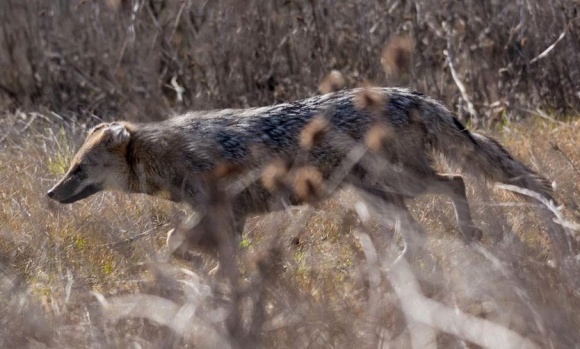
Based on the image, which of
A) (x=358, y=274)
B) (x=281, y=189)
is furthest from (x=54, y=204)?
(x=358, y=274)

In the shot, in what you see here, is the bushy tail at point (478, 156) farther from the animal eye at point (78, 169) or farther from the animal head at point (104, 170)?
the animal eye at point (78, 169)

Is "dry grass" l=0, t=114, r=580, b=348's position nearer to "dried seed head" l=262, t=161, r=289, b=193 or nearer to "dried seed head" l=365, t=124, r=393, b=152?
"dried seed head" l=262, t=161, r=289, b=193

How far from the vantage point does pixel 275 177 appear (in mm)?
5809

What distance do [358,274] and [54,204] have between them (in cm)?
268

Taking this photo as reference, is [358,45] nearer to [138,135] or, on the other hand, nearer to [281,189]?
[138,135]

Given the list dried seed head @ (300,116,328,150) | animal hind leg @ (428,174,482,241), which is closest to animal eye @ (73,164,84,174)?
dried seed head @ (300,116,328,150)

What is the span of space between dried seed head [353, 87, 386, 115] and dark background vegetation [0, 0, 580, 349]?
17.9 inches

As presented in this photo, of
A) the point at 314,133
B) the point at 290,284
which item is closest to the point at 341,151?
the point at 314,133

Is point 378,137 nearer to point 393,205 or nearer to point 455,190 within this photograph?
point 393,205

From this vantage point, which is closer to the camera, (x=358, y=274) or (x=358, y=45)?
(x=358, y=274)

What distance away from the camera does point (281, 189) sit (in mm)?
5816

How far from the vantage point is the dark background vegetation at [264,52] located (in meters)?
9.87

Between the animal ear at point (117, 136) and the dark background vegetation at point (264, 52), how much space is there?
3.15 m

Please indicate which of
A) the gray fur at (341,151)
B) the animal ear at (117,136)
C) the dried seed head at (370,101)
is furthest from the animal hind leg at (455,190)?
the animal ear at (117,136)
